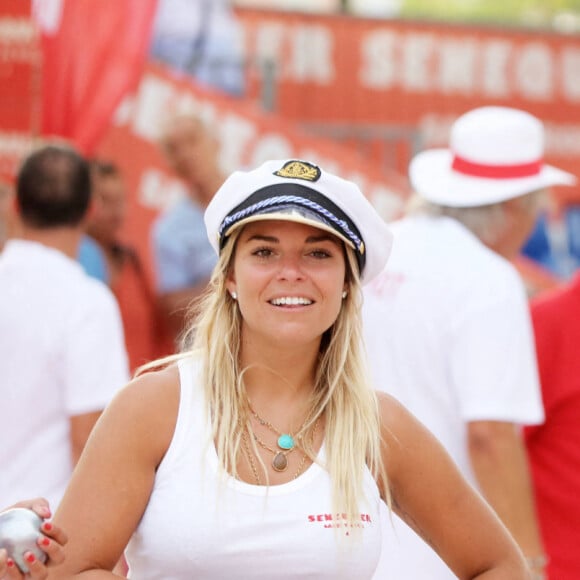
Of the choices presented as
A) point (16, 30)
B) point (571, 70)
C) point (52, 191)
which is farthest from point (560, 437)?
point (571, 70)

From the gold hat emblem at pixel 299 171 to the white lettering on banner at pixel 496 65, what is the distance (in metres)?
6.93

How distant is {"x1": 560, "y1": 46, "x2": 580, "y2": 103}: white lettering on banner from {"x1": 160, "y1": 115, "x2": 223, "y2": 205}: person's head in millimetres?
3651

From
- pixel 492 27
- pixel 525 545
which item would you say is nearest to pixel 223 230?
pixel 525 545

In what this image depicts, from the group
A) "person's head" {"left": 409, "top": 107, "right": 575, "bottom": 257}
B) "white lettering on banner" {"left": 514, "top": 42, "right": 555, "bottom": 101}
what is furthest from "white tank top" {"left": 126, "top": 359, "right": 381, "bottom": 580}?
"white lettering on banner" {"left": 514, "top": 42, "right": 555, "bottom": 101}

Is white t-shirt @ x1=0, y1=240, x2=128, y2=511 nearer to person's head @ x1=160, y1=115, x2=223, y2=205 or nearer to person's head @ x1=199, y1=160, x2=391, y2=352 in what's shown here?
person's head @ x1=199, y1=160, x2=391, y2=352

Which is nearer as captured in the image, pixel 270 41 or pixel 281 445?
pixel 281 445

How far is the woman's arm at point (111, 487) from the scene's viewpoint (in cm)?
255

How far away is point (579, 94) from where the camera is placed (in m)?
9.87

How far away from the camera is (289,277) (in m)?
2.71

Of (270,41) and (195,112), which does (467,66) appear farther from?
(195,112)

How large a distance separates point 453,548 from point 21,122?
383cm

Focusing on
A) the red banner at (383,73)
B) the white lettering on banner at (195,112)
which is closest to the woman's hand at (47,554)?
the white lettering on banner at (195,112)

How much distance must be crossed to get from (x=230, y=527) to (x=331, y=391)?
15.7 inches

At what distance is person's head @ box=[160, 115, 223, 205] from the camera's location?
6.85 meters
